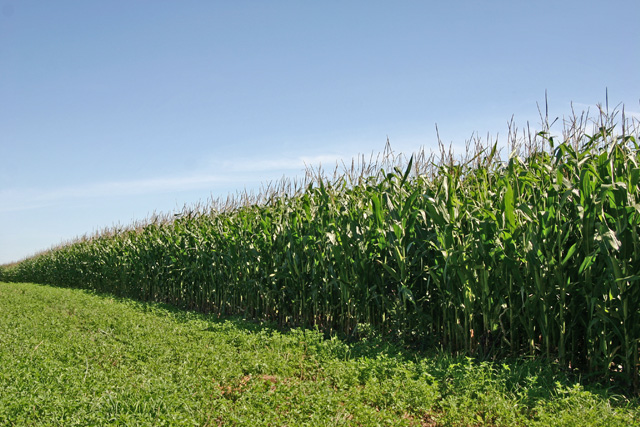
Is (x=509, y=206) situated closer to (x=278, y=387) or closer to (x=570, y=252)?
(x=570, y=252)

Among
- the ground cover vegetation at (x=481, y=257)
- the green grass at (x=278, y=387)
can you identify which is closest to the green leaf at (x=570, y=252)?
the ground cover vegetation at (x=481, y=257)

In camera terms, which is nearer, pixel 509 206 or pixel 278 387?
pixel 278 387

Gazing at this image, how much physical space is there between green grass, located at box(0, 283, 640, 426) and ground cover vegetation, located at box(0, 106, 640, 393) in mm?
464

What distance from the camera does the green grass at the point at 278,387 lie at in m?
3.75

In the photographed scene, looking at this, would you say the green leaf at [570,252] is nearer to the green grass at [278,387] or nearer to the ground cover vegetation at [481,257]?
the ground cover vegetation at [481,257]

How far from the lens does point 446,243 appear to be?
16.9ft

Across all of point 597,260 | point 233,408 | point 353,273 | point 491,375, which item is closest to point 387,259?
point 353,273

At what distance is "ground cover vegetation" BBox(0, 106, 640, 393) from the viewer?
14.1 ft

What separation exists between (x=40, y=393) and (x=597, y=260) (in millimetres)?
5487

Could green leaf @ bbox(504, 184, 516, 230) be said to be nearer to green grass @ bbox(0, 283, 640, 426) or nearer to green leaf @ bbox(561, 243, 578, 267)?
green leaf @ bbox(561, 243, 578, 267)

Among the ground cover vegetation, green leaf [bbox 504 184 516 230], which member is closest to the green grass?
the ground cover vegetation

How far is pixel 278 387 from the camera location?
441cm

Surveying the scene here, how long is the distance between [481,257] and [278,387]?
254cm

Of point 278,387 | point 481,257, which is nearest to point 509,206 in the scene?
point 481,257
